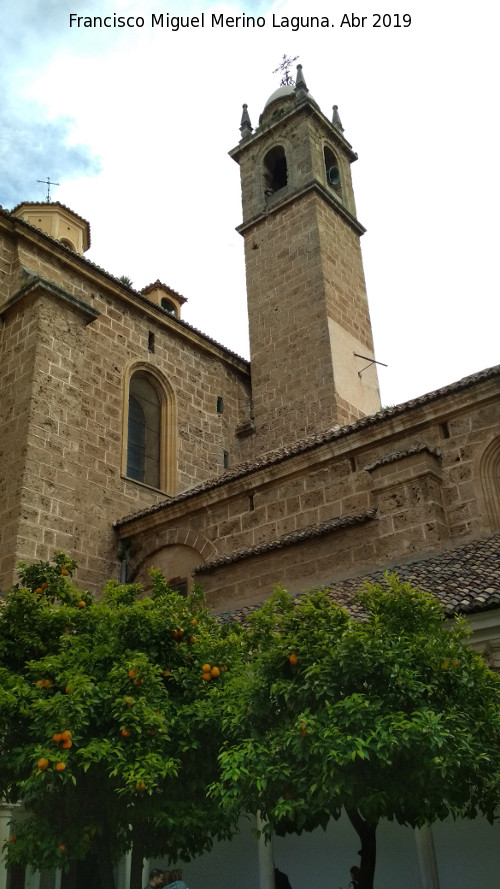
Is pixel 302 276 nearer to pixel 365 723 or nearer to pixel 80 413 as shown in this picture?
pixel 80 413

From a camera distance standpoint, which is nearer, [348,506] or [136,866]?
[136,866]

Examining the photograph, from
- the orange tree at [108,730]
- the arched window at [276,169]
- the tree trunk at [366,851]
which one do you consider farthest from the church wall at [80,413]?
the tree trunk at [366,851]

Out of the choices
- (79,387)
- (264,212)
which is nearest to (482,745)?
(79,387)

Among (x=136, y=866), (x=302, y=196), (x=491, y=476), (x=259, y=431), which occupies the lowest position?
(x=136, y=866)

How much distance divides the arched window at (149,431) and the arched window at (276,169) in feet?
26.8

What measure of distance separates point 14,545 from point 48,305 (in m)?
4.81

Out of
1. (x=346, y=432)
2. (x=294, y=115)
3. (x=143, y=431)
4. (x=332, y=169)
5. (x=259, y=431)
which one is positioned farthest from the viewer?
(x=332, y=169)

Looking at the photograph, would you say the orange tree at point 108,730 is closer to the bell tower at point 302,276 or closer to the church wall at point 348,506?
the church wall at point 348,506

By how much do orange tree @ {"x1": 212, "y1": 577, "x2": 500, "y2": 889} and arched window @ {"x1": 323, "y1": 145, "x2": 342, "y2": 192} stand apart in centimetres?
1895

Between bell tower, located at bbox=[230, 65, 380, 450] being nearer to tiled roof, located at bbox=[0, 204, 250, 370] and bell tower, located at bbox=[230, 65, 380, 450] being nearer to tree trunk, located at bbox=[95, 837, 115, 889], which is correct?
tiled roof, located at bbox=[0, 204, 250, 370]

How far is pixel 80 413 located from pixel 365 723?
11.2 m

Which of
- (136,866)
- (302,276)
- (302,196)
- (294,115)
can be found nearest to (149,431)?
(302,276)

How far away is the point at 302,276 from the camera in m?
20.6

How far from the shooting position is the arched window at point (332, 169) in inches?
917
